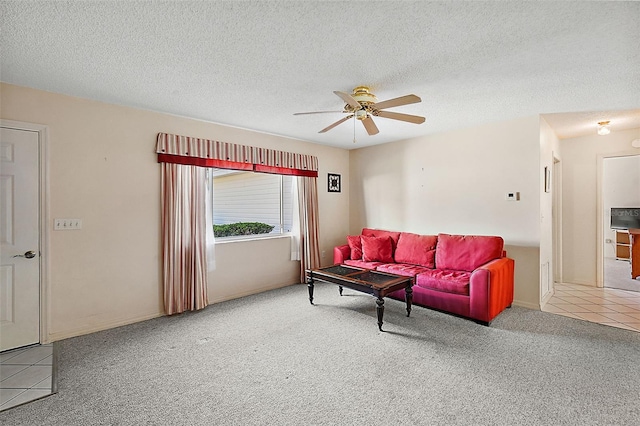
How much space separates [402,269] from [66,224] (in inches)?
149

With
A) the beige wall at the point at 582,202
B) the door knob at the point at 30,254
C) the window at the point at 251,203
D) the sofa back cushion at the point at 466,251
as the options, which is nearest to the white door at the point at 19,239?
the door knob at the point at 30,254

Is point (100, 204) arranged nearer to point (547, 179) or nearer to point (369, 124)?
point (369, 124)

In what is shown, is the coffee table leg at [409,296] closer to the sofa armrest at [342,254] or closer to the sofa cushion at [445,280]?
the sofa cushion at [445,280]

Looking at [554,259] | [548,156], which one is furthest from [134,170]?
[554,259]

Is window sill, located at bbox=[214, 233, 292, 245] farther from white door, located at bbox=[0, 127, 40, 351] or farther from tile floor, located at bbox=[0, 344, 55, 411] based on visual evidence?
tile floor, located at bbox=[0, 344, 55, 411]

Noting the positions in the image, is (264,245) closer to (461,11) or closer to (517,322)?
(517,322)

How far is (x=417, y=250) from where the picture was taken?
438 cm

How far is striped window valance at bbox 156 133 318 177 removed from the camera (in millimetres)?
3646

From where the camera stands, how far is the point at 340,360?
2.53 m

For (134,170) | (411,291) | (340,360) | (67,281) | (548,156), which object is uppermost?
(548,156)

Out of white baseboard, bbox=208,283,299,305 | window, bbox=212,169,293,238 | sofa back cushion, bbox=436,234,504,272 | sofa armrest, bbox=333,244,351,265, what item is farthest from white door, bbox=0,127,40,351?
sofa back cushion, bbox=436,234,504,272

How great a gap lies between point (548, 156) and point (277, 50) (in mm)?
3948

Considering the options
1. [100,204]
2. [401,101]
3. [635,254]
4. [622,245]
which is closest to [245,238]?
[100,204]

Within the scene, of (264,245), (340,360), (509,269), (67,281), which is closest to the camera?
(340,360)
